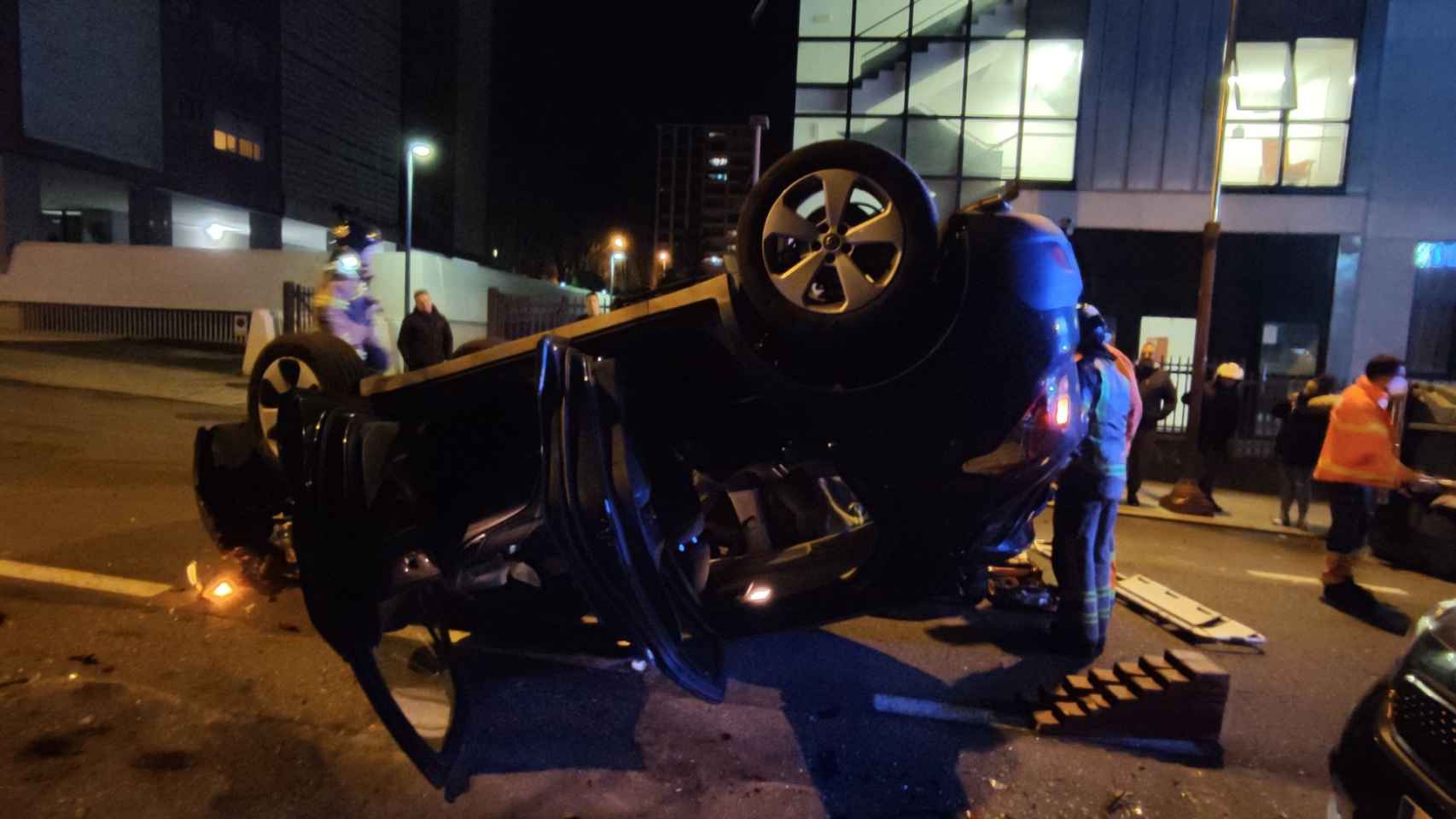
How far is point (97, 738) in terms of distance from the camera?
3.34m

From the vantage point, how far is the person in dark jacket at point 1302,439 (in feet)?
25.9

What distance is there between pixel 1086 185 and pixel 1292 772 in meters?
14.4

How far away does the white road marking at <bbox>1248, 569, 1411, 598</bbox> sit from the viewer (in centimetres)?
639

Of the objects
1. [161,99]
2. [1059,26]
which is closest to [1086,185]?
[1059,26]

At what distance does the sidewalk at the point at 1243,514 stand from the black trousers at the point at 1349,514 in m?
2.84

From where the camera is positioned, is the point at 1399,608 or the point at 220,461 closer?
the point at 220,461

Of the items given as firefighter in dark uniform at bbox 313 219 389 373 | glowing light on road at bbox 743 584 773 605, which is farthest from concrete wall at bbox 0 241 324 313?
glowing light on road at bbox 743 584 773 605

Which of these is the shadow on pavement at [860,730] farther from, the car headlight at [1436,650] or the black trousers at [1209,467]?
the black trousers at [1209,467]

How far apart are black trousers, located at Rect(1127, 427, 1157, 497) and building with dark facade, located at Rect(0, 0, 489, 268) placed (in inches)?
561

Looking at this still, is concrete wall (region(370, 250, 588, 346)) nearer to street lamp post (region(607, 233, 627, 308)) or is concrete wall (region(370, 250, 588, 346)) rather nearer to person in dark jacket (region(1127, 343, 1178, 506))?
street lamp post (region(607, 233, 627, 308))

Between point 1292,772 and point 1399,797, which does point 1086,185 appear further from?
point 1399,797

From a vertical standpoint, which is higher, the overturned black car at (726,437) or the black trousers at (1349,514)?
the overturned black car at (726,437)

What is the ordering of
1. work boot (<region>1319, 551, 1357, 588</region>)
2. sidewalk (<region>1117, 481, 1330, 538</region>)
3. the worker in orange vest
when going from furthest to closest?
sidewalk (<region>1117, 481, 1330, 538</region>), work boot (<region>1319, 551, 1357, 588</region>), the worker in orange vest

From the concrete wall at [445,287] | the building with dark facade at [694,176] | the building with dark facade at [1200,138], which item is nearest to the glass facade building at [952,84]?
the building with dark facade at [1200,138]
